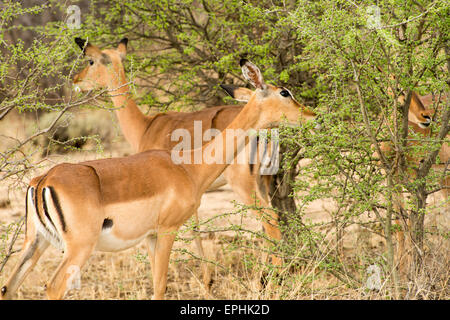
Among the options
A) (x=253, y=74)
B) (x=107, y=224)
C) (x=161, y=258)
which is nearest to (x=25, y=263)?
(x=107, y=224)

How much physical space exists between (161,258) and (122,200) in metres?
0.49

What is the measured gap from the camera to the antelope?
340 centimetres

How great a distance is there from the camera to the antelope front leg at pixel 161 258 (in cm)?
387

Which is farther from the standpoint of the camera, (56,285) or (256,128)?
(256,128)

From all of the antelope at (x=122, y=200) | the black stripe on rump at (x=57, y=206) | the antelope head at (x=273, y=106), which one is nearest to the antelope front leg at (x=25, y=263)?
the antelope at (x=122, y=200)

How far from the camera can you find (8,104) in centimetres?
368

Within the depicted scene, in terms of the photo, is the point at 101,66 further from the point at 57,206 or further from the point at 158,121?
the point at 57,206

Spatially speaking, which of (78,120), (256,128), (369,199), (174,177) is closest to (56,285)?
(174,177)

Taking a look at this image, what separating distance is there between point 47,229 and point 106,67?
2.18 meters

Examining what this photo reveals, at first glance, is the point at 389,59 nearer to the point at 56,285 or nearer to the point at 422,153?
the point at 422,153

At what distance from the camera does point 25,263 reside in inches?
136

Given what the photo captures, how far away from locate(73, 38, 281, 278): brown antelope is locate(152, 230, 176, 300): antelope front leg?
1.01 metres

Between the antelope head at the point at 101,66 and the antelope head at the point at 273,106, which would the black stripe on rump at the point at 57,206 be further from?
the antelope head at the point at 101,66

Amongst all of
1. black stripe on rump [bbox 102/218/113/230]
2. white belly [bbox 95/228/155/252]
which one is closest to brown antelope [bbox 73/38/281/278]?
white belly [bbox 95/228/155/252]
